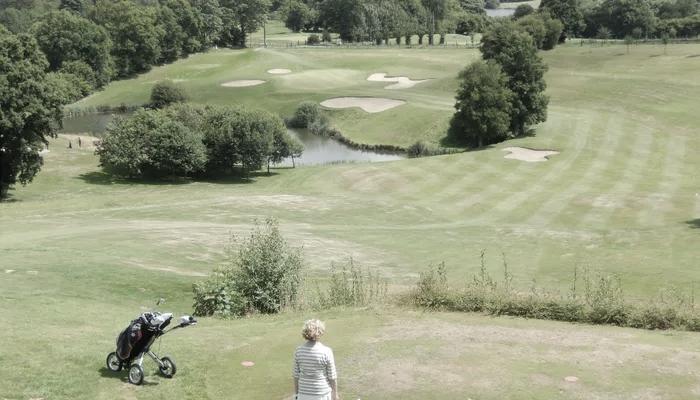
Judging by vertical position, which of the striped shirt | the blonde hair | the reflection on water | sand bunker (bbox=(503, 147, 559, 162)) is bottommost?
the reflection on water

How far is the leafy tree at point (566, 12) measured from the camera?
162 meters

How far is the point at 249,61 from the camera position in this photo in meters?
144

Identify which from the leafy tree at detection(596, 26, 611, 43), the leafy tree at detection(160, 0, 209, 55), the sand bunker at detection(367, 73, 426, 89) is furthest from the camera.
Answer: the leafy tree at detection(596, 26, 611, 43)

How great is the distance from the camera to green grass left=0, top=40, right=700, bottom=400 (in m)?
16.6

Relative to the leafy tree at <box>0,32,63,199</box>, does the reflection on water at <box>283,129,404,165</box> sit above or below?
below

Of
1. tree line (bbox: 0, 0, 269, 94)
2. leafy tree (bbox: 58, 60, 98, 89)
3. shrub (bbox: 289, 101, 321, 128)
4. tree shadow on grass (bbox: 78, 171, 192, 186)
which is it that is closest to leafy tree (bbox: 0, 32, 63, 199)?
tree shadow on grass (bbox: 78, 171, 192, 186)

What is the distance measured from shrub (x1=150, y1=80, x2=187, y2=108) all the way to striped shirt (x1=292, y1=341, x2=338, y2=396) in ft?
361

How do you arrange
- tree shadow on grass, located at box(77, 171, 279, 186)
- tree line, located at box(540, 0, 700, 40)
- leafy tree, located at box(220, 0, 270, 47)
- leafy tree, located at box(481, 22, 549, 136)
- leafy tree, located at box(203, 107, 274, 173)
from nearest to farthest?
tree shadow on grass, located at box(77, 171, 279, 186) → leafy tree, located at box(203, 107, 274, 173) → leafy tree, located at box(481, 22, 549, 136) → tree line, located at box(540, 0, 700, 40) → leafy tree, located at box(220, 0, 270, 47)

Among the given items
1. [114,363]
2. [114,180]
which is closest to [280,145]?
[114,180]

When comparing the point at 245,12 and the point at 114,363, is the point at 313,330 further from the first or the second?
the point at 245,12

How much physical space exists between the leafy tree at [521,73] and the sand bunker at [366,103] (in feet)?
53.9

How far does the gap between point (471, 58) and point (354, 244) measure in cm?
10502

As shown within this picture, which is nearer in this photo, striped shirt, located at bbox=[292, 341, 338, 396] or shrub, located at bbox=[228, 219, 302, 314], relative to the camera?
striped shirt, located at bbox=[292, 341, 338, 396]

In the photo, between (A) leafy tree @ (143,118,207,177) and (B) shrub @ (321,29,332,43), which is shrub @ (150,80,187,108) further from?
(B) shrub @ (321,29,332,43)
